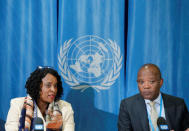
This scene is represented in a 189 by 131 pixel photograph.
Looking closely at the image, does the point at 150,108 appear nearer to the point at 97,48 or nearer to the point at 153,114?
the point at 153,114

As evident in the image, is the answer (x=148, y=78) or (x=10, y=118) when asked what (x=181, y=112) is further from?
(x=10, y=118)

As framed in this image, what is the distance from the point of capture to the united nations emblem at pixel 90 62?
3.04m

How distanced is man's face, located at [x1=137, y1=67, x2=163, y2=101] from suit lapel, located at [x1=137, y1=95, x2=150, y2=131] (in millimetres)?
120

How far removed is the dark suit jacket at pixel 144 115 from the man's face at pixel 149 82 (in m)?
0.16

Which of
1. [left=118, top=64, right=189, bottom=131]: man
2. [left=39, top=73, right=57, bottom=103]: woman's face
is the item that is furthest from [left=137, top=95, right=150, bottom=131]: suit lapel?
[left=39, top=73, right=57, bottom=103]: woman's face

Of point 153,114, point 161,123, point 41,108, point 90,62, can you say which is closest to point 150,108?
point 153,114

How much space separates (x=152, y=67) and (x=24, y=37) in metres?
1.72

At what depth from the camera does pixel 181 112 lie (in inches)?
93.1

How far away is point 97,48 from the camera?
307 centimetres

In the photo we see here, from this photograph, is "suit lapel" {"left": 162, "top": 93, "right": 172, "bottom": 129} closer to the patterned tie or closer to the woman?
the patterned tie

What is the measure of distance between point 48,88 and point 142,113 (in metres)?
0.98

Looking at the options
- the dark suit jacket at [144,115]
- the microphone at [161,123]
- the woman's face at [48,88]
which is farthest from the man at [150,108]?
the woman's face at [48,88]

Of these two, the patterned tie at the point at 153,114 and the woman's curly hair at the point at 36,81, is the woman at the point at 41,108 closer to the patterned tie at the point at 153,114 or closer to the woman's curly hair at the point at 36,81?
the woman's curly hair at the point at 36,81

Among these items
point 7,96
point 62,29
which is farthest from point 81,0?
point 7,96
